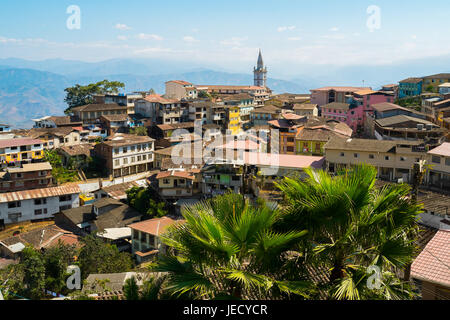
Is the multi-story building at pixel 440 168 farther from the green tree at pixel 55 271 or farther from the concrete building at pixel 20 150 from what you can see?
the concrete building at pixel 20 150

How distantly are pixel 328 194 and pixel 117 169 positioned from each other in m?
38.1

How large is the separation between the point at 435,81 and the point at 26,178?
186 ft

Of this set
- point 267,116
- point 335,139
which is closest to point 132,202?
point 335,139

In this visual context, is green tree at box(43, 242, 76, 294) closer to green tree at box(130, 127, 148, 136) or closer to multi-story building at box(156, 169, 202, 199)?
multi-story building at box(156, 169, 202, 199)

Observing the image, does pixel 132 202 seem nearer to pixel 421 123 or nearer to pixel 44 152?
pixel 44 152

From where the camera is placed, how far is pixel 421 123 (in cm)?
3703

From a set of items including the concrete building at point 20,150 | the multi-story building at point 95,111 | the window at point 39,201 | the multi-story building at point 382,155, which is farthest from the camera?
the multi-story building at point 95,111

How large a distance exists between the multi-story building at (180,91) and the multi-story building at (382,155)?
134 feet

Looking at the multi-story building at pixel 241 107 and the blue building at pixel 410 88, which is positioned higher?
the blue building at pixel 410 88

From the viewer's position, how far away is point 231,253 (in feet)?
16.9

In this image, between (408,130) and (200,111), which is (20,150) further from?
(408,130)

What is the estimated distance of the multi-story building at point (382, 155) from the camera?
29.8 metres

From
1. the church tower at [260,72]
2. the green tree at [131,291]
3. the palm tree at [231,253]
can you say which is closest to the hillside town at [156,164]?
the green tree at [131,291]

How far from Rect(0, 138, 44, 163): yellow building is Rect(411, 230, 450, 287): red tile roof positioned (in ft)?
128
